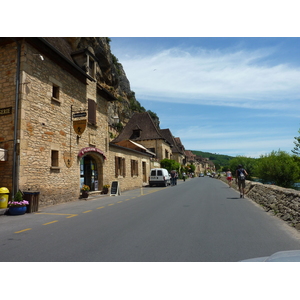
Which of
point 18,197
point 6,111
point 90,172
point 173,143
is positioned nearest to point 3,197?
point 18,197

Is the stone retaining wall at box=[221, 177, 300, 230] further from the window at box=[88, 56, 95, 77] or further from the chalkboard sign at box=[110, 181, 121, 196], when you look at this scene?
the window at box=[88, 56, 95, 77]

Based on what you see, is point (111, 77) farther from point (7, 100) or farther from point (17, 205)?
point (17, 205)

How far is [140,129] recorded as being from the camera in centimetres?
4566

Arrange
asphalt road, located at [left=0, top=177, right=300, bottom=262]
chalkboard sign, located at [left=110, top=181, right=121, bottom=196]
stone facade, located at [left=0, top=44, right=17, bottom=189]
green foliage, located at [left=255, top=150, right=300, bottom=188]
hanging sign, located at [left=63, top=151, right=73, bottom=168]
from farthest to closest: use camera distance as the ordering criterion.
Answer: green foliage, located at [left=255, top=150, right=300, bottom=188]
chalkboard sign, located at [left=110, top=181, right=121, bottom=196]
hanging sign, located at [left=63, top=151, right=73, bottom=168]
stone facade, located at [left=0, top=44, right=17, bottom=189]
asphalt road, located at [left=0, top=177, right=300, bottom=262]

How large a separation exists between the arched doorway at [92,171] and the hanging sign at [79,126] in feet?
9.54

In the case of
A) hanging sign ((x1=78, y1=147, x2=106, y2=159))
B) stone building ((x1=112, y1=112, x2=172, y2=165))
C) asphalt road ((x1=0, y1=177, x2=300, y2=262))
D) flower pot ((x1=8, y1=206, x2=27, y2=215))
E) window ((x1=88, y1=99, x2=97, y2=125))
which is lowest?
asphalt road ((x1=0, y1=177, x2=300, y2=262))

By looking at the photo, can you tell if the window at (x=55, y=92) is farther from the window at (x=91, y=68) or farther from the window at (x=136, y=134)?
the window at (x=136, y=134)

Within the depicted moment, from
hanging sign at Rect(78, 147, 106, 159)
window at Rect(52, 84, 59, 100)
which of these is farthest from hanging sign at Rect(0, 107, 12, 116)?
hanging sign at Rect(78, 147, 106, 159)

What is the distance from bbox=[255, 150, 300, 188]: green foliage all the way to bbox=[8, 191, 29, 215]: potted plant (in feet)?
83.3

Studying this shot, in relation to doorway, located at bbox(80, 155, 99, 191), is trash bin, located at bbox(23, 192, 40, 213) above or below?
below

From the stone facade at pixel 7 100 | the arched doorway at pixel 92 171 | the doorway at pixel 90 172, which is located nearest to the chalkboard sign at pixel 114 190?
the arched doorway at pixel 92 171

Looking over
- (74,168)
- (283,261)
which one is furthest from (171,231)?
(74,168)

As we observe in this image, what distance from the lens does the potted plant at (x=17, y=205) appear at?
363 inches

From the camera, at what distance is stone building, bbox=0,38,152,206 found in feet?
35.0
